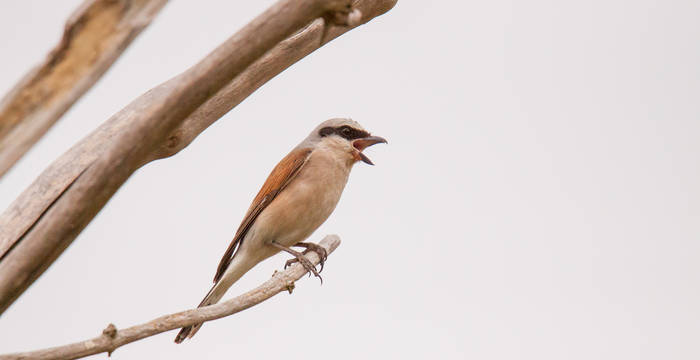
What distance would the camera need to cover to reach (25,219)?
2.64 m

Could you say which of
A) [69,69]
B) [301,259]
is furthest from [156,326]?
[301,259]

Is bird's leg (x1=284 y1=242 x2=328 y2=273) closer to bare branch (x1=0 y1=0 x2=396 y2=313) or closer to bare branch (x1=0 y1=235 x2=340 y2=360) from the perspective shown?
bare branch (x1=0 y1=235 x2=340 y2=360)

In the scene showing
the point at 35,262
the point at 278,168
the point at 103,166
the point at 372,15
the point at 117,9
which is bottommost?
the point at 35,262

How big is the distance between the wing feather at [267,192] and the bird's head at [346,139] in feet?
0.68

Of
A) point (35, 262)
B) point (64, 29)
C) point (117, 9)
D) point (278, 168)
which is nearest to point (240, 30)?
point (117, 9)

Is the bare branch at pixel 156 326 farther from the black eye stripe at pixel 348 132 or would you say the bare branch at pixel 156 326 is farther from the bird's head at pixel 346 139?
the black eye stripe at pixel 348 132

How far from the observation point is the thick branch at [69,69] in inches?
77.3

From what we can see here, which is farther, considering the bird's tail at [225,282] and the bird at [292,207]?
the bird at [292,207]

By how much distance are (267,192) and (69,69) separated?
3331 millimetres

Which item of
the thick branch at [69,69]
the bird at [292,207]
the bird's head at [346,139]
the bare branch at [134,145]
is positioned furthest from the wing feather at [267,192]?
the thick branch at [69,69]

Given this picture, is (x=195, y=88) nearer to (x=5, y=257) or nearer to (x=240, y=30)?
(x=240, y=30)

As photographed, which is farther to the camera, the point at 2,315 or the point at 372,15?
the point at 372,15

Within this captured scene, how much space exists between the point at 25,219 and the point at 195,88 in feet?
3.04

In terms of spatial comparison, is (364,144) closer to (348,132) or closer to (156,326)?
(348,132)
